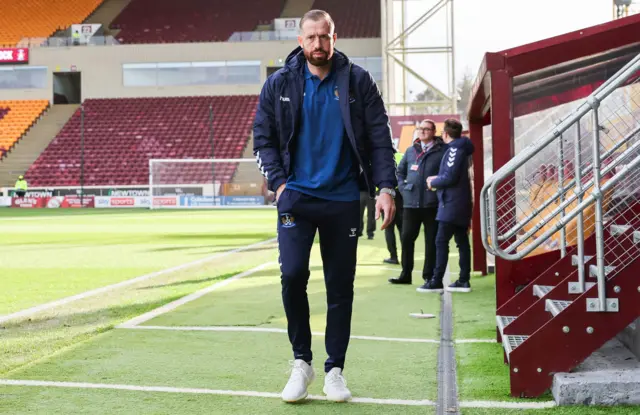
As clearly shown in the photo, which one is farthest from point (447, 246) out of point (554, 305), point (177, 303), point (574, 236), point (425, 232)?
point (554, 305)

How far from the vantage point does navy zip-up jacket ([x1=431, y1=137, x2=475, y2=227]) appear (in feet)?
30.0

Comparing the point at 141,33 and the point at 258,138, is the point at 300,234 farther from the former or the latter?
the point at 141,33

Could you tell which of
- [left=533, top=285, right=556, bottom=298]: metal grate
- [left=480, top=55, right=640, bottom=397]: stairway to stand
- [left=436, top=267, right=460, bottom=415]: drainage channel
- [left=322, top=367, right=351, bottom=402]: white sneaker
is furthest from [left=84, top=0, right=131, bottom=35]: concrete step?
[left=322, top=367, right=351, bottom=402]: white sneaker

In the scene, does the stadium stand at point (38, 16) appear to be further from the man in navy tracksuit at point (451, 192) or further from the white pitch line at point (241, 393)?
the white pitch line at point (241, 393)

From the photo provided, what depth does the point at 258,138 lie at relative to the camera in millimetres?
4602

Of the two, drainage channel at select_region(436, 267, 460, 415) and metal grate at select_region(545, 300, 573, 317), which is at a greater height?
metal grate at select_region(545, 300, 573, 317)

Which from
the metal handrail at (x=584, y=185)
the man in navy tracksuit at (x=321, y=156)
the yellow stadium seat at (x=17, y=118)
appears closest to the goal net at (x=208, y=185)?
the yellow stadium seat at (x=17, y=118)

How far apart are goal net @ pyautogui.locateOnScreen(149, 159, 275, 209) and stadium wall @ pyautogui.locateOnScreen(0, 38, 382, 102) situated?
9199 millimetres

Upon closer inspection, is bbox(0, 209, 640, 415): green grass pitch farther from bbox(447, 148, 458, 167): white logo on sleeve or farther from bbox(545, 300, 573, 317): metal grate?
bbox(447, 148, 458, 167): white logo on sleeve

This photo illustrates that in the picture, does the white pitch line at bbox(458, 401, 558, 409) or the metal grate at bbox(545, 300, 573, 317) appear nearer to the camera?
the white pitch line at bbox(458, 401, 558, 409)

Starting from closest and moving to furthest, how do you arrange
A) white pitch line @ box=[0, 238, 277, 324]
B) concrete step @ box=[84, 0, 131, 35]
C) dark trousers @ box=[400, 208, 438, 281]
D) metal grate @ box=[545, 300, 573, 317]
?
metal grate @ box=[545, 300, 573, 317], white pitch line @ box=[0, 238, 277, 324], dark trousers @ box=[400, 208, 438, 281], concrete step @ box=[84, 0, 131, 35]

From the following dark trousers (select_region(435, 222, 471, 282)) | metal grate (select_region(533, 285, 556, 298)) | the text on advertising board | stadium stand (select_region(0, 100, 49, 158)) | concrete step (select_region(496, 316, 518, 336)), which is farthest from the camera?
the text on advertising board

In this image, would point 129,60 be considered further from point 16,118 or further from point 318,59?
point 318,59

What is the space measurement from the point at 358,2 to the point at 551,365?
50.6 meters
